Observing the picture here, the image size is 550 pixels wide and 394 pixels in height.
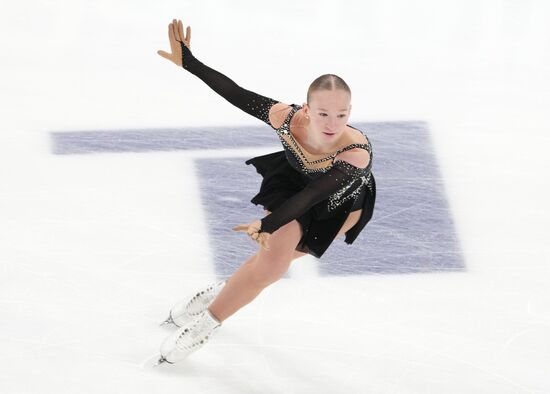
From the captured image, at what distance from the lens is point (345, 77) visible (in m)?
8.28

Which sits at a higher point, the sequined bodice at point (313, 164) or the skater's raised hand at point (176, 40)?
the skater's raised hand at point (176, 40)

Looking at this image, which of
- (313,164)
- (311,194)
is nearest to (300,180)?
(313,164)

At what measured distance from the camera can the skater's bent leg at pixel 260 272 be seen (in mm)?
6180

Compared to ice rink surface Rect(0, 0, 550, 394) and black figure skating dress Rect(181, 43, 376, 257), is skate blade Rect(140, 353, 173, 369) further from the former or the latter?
black figure skating dress Rect(181, 43, 376, 257)

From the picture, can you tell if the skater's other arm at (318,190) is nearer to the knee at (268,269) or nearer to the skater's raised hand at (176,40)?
the knee at (268,269)

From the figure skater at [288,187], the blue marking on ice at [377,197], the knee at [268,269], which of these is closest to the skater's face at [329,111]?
the figure skater at [288,187]

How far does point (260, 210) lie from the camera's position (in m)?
7.30

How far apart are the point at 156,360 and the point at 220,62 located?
2.33 meters

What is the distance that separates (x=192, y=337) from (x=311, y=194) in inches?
32.3

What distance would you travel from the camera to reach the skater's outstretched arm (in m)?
6.25

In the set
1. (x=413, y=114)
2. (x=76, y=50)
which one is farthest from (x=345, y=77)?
(x=76, y=50)

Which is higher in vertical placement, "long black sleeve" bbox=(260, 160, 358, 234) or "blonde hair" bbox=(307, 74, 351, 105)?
"blonde hair" bbox=(307, 74, 351, 105)

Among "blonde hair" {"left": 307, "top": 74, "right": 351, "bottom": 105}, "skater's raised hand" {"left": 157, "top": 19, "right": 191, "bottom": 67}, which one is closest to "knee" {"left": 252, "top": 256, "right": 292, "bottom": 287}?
"blonde hair" {"left": 307, "top": 74, "right": 351, "bottom": 105}

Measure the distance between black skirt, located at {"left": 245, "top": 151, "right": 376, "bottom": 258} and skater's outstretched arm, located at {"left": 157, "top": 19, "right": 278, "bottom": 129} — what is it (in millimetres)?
211
